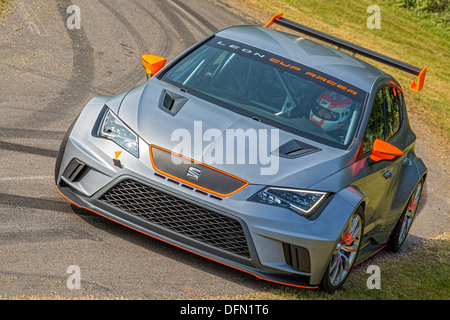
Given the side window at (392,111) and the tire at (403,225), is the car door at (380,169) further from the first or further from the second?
the tire at (403,225)

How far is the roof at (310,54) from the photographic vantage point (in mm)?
7184

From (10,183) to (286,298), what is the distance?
108 inches

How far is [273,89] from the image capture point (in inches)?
270

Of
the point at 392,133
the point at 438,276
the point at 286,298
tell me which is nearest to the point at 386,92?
the point at 392,133

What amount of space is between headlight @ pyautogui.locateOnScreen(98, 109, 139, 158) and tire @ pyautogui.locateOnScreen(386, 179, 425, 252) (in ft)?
11.3

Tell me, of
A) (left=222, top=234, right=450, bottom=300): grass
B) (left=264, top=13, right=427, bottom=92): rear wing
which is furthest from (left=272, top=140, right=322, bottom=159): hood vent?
(left=264, top=13, right=427, bottom=92): rear wing

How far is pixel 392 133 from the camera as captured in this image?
750cm

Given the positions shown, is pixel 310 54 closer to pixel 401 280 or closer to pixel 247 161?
pixel 247 161

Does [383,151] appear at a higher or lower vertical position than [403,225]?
higher

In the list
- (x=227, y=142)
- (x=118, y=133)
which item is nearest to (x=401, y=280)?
(x=227, y=142)

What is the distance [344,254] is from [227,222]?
117 centimetres

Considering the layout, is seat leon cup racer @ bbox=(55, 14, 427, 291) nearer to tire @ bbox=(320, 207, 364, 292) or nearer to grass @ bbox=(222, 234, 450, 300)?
tire @ bbox=(320, 207, 364, 292)

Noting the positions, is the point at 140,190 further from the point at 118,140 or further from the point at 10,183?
the point at 10,183
